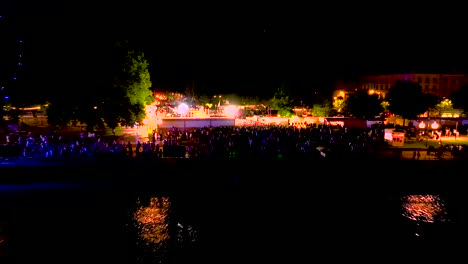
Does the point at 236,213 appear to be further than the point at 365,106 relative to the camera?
No

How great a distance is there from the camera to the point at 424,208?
76.4ft

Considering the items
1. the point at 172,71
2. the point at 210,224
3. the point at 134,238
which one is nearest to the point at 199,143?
the point at 210,224

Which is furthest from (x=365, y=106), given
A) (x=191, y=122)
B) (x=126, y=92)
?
(x=126, y=92)

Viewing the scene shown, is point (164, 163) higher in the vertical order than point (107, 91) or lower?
lower

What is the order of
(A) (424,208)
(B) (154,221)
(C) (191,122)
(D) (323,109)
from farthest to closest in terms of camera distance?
(D) (323,109) < (C) (191,122) < (A) (424,208) < (B) (154,221)

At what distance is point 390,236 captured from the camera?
777 inches

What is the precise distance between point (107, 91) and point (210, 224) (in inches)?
773

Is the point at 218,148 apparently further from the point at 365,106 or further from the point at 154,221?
the point at 365,106

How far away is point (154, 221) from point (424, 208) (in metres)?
15.3

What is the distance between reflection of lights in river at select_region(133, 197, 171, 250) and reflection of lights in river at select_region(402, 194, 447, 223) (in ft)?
42.9

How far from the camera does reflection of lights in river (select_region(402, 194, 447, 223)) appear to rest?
72.1 feet

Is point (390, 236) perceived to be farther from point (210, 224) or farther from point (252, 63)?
point (252, 63)

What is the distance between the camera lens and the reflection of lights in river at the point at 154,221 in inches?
725

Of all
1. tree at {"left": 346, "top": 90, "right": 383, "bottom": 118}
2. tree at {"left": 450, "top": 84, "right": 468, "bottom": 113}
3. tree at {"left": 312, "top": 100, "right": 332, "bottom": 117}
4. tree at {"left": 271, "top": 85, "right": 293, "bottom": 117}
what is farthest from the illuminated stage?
tree at {"left": 450, "top": 84, "right": 468, "bottom": 113}
